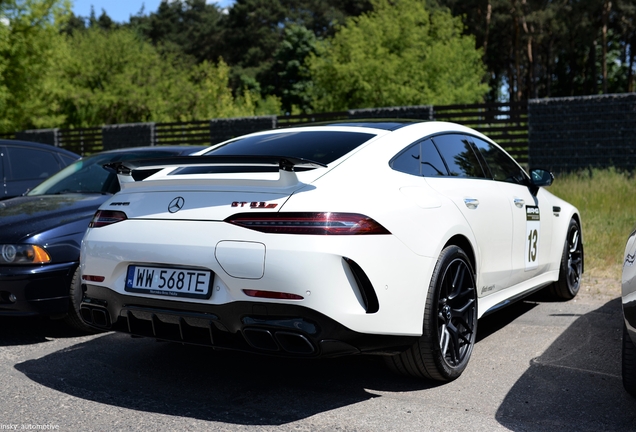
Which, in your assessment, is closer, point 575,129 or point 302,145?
point 302,145

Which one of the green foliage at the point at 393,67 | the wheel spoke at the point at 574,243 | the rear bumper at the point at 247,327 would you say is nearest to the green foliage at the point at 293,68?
the green foliage at the point at 393,67

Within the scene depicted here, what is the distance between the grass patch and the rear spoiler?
481cm

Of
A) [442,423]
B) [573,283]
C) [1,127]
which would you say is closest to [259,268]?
[442,423]

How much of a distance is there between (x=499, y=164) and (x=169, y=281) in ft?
9.26

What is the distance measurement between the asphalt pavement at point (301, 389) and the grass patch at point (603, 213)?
2.73 meters

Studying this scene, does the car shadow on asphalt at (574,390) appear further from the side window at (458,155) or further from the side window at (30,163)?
the side window at (30,163)

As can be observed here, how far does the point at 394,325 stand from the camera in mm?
3475

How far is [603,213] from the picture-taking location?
34.5 ft

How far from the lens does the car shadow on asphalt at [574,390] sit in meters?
3.35

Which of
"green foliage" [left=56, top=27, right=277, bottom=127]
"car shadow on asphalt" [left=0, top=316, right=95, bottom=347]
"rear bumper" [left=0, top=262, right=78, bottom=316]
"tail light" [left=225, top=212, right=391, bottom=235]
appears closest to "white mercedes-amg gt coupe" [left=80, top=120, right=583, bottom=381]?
"tail light" [left=225, top=212, right=391, bottom=235]

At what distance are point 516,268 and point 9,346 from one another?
142 inches

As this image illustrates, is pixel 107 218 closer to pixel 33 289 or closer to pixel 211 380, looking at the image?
pixel 211 380

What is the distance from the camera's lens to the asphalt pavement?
3.36 meters

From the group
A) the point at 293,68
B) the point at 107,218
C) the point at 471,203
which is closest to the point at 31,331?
the point at 107,218
